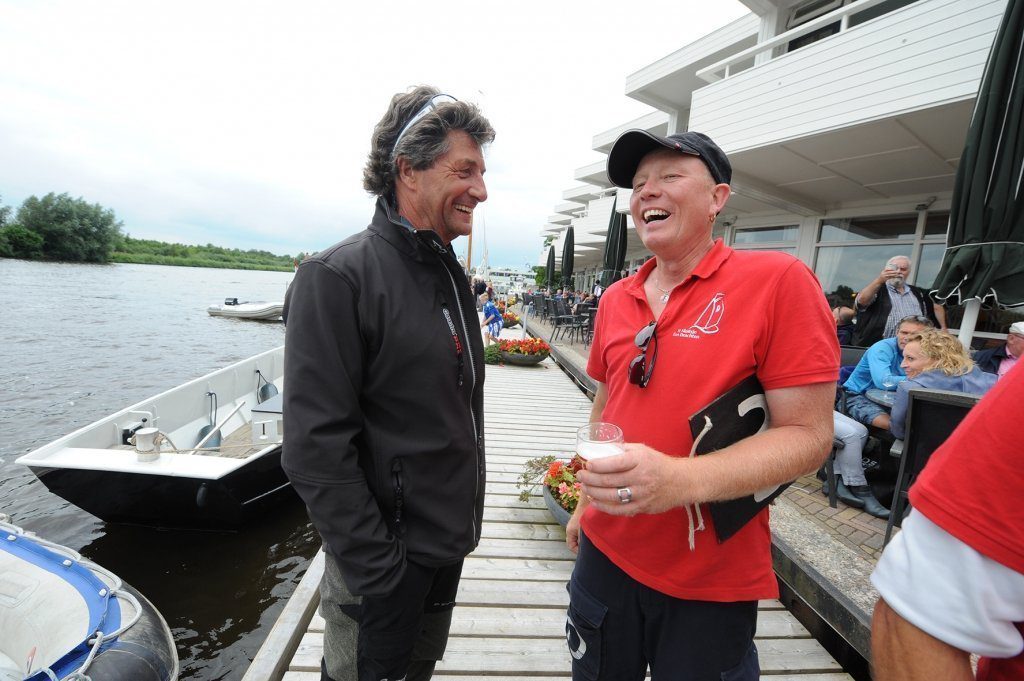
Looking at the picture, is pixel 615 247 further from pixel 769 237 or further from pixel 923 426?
pixel 923 426

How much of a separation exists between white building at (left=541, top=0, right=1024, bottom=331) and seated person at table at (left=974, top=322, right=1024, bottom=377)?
6.35 ft

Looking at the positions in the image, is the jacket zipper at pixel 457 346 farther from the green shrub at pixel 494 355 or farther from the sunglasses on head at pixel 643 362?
the green shrub at pixel 494 355

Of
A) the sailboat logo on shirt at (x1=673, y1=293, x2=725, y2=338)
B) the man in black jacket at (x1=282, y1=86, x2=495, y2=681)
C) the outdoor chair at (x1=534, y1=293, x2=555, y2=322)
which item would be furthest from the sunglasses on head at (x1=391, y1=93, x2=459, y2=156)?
the outdoor chair at (x1=534, y1=293, x2=555, y2=322)

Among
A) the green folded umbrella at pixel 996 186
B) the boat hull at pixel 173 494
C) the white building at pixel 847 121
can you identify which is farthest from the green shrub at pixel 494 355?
the green folded umbrella at pixel 996 186

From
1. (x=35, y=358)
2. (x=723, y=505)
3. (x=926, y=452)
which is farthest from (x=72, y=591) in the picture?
(x=35, y=358)

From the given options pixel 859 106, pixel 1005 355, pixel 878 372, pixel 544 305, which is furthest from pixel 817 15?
pixel 544 305

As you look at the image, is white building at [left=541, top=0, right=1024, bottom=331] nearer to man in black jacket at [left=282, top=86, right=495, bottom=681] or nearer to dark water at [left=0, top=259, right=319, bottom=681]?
man in black jacket at [left=282, top=86, right=495, bottom=681]

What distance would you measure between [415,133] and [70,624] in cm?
319

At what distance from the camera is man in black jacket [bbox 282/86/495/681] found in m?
1.20

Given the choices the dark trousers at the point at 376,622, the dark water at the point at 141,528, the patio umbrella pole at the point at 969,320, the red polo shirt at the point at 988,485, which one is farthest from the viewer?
the dark water at the point at 141,528

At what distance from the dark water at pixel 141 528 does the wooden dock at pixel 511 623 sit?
233 cm

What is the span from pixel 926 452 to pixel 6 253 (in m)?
79.1

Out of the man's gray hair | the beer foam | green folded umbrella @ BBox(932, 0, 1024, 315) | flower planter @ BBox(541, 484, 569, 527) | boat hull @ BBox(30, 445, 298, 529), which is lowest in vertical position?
boat hull @ BBox(30, 445, 298, 529)

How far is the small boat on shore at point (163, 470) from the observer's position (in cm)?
408
